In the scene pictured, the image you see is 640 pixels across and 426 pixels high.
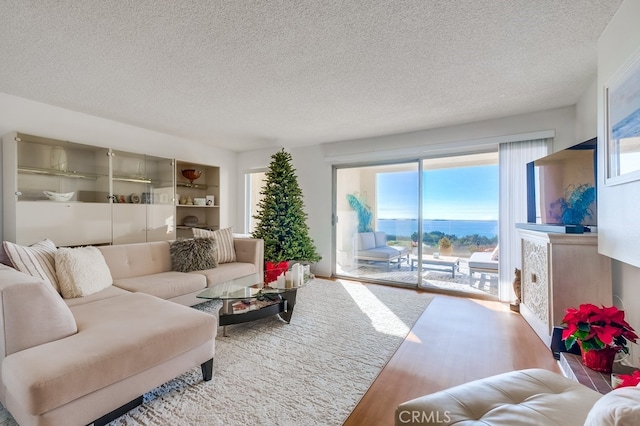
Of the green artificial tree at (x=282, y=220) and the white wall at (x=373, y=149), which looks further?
the green artificial tree at (x=282, y=220)

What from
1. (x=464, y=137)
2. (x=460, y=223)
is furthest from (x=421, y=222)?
(x=464, y=137)

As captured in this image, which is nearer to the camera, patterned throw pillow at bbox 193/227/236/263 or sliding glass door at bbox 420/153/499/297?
patterned throw pillow at bbox 193/227/236/263

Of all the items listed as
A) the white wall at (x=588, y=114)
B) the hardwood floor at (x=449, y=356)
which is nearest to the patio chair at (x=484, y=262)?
the hardwood floor at (x=449, y=356)

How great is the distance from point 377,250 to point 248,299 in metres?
2.64

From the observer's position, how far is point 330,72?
7.91 ft

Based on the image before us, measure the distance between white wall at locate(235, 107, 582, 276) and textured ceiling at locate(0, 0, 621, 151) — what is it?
0.74ft

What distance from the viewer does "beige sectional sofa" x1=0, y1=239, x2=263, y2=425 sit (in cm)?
118

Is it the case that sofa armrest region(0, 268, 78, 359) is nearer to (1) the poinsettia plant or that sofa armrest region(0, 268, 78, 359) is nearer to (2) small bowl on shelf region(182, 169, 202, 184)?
(1) the poinsettia plant

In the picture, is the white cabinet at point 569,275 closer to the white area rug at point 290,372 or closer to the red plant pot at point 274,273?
the white area rug at point 290,372

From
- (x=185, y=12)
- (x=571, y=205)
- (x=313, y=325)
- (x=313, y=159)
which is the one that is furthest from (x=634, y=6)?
(x=313, y=159)

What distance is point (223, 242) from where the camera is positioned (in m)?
3.77

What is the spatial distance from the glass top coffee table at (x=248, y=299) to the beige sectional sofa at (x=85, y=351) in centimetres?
52

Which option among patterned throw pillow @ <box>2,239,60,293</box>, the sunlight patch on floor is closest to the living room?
the sunlight patch on floor

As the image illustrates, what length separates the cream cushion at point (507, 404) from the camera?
975mm
